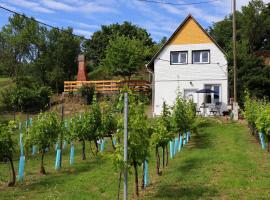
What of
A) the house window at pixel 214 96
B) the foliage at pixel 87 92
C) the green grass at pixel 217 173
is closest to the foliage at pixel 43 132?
the green grass at pixel 217 173

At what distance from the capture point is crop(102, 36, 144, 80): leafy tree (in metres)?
51.3

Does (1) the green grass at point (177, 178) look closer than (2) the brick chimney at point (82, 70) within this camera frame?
Yes

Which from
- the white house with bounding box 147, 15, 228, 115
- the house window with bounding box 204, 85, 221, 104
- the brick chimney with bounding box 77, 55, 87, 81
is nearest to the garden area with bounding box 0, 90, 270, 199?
the house window with bounding box 204, 85, 221, 104

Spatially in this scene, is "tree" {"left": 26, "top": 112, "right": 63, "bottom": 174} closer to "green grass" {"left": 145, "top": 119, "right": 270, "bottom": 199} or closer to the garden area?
the garden area

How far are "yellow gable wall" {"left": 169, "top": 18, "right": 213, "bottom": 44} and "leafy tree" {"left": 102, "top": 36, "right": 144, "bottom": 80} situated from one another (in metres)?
14.7

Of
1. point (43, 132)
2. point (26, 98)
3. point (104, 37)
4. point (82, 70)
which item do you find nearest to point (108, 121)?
point (43, 132)

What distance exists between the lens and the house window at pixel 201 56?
3628cm

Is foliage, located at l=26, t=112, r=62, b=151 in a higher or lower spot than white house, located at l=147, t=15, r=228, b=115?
lower

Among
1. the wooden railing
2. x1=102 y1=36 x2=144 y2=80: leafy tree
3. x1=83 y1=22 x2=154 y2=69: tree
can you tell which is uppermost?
x1=83 y1=22 x2=154 y2=69: tree

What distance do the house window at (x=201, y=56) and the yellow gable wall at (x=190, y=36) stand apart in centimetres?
79

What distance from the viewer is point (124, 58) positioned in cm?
5138

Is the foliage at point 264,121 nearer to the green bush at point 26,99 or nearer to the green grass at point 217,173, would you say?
the green grass at point 217,173

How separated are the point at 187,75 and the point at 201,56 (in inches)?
71.9

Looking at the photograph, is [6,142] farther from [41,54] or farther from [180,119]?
[41,54]
